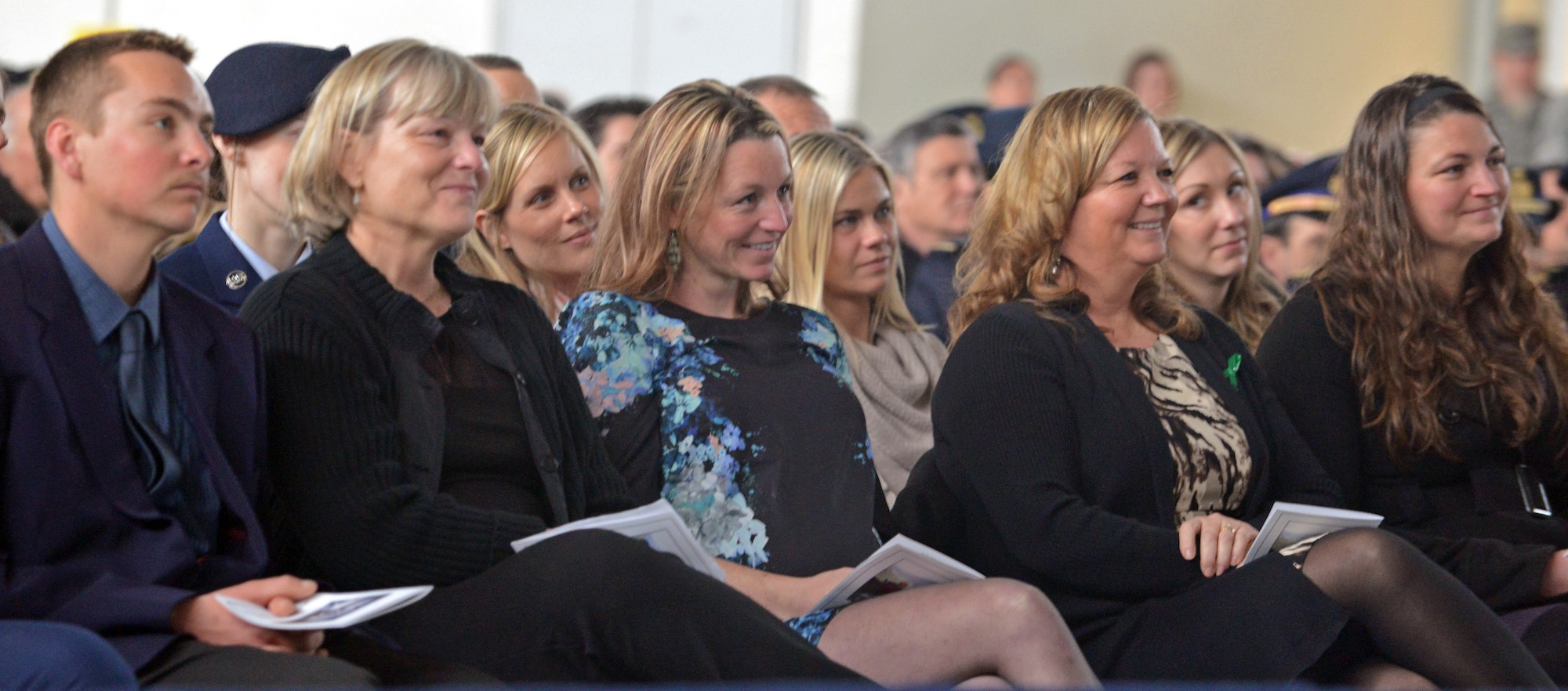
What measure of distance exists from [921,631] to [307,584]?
2.48ft

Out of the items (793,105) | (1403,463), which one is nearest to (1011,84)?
(793,105)

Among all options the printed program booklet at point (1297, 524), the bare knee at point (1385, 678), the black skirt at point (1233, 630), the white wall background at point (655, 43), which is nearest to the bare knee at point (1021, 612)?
the black skirt at point (1233, 630)

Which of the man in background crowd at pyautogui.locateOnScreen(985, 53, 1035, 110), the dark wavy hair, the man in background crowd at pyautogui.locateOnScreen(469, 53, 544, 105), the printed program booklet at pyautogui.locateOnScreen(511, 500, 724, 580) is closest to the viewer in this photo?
the printed program booklet at pyautogui.locateOnScreen(511, 500, 724, 580)

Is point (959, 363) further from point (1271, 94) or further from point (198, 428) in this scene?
point (1271, 94)

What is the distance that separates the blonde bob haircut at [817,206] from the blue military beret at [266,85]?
3.10ft

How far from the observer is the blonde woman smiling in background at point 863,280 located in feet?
10.4

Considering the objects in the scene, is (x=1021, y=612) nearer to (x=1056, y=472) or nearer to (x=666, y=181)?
(x=1056, y=472)

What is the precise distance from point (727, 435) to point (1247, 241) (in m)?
1.52

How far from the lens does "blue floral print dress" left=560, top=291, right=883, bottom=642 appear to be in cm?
237

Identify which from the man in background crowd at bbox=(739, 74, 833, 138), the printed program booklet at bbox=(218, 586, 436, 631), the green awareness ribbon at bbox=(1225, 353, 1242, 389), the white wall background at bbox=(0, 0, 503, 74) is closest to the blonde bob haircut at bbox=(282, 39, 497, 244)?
the printed program booklet at bbox=(218, 586, 436, 631)

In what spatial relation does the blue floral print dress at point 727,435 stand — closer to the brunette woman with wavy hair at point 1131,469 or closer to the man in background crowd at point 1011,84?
the brunette woman with wavy hair at point 1131,469

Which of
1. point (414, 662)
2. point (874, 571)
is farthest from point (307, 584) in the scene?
point (874, 571)

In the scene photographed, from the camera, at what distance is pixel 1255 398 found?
264cm

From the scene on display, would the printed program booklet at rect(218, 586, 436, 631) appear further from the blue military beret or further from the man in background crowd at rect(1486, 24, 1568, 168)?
the man in background crowd at rect(1486, 24, 1568, 168)
